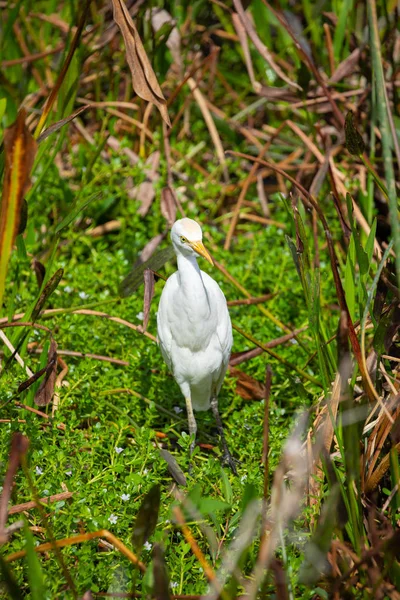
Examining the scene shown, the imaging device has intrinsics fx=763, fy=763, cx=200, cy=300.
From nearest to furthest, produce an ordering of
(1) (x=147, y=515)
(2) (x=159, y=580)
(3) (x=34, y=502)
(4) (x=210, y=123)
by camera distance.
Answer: (2) (x=159, y=580), (1) (x=147, y=515), (3) (x=34, y=502), (4) (x=210, y=123)

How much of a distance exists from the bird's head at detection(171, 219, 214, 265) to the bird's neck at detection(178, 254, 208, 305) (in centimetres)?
2

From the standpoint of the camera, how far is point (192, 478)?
2084mm

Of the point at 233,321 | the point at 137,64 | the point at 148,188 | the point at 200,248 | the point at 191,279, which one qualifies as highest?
the point at 137,64

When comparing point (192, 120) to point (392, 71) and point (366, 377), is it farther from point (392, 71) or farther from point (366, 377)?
point (366, 377)

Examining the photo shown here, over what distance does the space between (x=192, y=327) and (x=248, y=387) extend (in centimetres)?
42

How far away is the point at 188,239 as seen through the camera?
2.18 m

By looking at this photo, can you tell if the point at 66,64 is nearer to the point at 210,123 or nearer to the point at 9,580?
the point at 9,580

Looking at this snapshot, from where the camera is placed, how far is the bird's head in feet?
7.10

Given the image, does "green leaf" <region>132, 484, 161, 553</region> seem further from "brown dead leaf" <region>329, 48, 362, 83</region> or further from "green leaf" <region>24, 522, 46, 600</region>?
"brown dead leaf" <region>329, 48, 362, 83</region>

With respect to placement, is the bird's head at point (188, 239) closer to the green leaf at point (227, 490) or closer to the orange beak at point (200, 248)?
the orange beak at point (200, 248)

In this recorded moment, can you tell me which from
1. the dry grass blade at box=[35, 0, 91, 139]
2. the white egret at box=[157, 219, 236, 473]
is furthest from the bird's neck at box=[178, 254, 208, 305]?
the dry grass blade at box=[35, 0, 91, 139]

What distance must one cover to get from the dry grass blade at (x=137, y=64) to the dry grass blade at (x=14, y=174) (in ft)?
1.51

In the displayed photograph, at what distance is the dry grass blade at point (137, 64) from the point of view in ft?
6.09

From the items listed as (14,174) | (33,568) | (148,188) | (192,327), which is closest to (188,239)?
(192,327)
